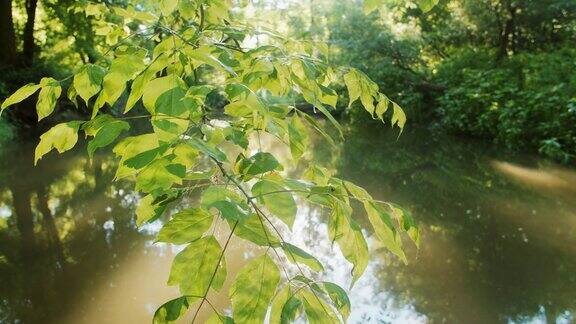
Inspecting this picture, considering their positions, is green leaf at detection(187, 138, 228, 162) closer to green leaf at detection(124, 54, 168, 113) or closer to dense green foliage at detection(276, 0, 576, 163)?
green leaf at detection(124, 54, 168, 113)

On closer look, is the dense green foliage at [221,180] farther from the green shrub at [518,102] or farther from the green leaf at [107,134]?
the green shrub at [518,102]

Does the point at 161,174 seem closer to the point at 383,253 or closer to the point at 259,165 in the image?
the point at 259,165

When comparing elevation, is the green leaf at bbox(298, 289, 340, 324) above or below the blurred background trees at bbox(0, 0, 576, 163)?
above

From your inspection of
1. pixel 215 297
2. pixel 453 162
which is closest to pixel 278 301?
pixel 215 297

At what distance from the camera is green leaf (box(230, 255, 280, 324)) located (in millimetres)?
587

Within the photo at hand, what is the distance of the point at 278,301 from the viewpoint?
62 centimetres

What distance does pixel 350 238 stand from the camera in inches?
27.2

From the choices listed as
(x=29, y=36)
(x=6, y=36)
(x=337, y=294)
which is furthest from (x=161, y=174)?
(x=29, y=36)

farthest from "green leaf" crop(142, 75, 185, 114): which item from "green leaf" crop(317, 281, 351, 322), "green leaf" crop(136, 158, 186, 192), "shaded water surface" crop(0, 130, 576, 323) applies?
"shaded water surface" crop(0, 130, 576, 323)

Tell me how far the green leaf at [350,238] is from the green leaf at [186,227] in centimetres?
18

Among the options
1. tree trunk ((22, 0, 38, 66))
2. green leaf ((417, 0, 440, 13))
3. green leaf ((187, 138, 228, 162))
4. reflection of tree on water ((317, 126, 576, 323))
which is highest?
green leaf ((417, 0, 440, 13))

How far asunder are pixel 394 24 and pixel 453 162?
9486 mm

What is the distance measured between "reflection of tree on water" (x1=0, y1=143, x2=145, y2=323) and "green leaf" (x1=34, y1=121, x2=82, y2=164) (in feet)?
8.85

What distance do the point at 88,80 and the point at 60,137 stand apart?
11 cm
